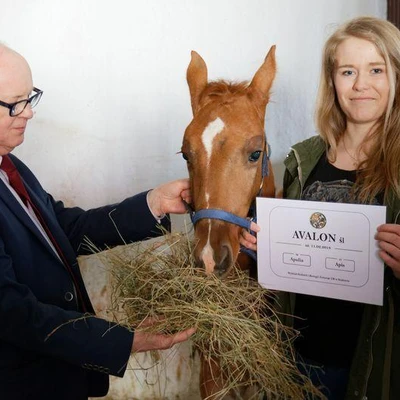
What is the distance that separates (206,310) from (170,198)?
0.58 metres

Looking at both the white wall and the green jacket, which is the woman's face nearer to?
the green jacket

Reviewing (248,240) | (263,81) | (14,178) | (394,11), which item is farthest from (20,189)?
(394,11)

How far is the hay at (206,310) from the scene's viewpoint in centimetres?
117

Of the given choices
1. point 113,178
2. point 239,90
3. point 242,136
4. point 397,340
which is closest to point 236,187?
point 242,136

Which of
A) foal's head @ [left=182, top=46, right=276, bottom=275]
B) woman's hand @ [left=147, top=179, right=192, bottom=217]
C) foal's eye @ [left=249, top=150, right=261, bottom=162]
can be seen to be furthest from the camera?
woman's hand @ [left=147, top=179, right=192, bottom=217]

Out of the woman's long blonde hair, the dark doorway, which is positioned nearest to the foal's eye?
the woman's long blonde hair

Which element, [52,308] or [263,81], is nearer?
[52,308]

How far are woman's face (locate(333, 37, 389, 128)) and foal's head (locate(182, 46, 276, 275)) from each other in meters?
0.28

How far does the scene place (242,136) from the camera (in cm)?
140

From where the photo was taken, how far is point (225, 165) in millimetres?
1377

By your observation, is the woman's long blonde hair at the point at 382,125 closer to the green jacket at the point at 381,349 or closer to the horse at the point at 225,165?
the green jacket at the point at 381,349

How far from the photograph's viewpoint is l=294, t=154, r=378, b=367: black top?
4.41ft

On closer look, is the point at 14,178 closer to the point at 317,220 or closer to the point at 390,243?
the point at 317,220

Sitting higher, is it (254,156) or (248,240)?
(254,156)
